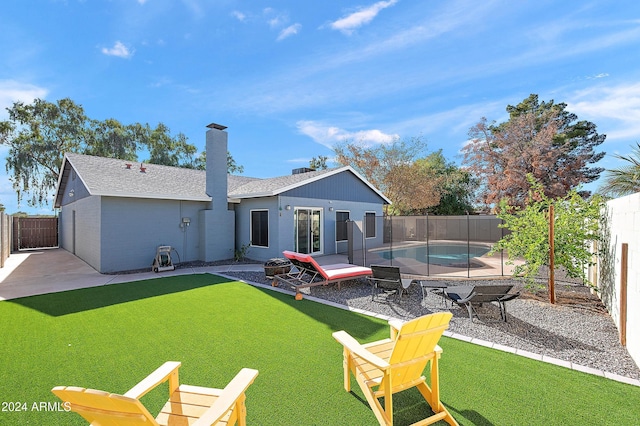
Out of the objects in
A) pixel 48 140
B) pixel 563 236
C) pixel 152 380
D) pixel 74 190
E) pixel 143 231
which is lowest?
pixel 152 380

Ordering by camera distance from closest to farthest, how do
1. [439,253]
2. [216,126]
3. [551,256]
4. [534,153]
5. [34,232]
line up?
[551,256] → [216,126] → [439,253] → [34,232] → [534,153]

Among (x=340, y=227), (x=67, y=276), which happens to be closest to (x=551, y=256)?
(x=340, y=227)

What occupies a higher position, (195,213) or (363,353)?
(195,213)

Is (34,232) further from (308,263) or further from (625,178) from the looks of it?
(625,178)

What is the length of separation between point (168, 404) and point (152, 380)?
0.79ft

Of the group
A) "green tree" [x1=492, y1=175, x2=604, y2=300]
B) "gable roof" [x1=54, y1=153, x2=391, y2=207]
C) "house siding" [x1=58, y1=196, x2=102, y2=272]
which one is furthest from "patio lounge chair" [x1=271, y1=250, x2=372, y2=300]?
"house siding" [x1=58, y1=196, x2=102, y2=272]

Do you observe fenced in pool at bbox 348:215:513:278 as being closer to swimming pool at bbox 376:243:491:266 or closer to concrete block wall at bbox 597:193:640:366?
swimming pool at bbox 376:243:491:266

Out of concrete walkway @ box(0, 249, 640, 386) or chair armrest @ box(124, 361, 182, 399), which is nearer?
chair armrest @ box(124, 361, 182, 399)

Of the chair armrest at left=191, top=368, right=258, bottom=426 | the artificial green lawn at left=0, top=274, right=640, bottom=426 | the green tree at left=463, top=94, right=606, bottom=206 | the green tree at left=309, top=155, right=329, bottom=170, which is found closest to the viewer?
the chair armrest at left=191, top=368, right=258, bottom=426

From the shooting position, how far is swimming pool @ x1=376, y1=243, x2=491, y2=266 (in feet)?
47.7

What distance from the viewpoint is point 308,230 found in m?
13.2

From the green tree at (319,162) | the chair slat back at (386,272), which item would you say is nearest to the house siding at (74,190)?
the chair slat back at (386,272)

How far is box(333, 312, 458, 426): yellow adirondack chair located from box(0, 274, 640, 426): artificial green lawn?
190mm

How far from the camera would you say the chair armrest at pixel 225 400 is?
6.08 feet
